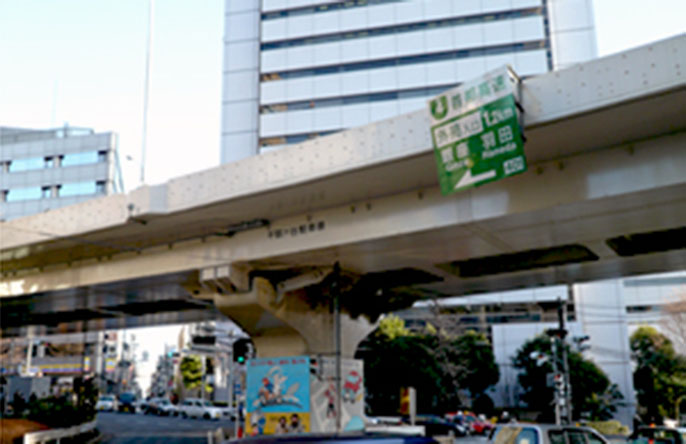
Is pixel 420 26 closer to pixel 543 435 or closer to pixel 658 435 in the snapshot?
pixel 658 435

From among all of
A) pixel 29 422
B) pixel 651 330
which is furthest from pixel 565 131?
pixel 651 330

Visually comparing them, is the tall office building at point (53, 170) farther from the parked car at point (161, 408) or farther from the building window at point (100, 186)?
the parked car at point (161, 408)

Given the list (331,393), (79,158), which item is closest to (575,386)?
(331,393)

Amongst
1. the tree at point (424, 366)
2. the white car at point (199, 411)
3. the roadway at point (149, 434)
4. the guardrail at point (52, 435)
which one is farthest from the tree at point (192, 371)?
the guardrail at point (52, 435)

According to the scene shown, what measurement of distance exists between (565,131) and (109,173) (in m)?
88.0

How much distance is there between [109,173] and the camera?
3703 inches

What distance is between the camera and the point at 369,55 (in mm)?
74000

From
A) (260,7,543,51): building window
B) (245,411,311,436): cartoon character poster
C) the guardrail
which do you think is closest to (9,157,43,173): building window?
(260,7,543,51): building window

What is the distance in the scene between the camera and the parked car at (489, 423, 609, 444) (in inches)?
499

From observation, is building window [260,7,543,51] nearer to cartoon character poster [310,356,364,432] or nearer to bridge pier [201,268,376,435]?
bridge pier [201,268,376,435]

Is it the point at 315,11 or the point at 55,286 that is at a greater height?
the point at 315,11

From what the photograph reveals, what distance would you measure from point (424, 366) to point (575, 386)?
1156 cm

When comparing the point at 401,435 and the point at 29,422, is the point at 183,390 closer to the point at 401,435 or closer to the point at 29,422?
the point at 29,422

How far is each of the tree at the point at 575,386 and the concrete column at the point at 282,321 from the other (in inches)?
940
